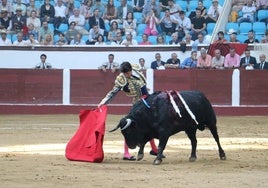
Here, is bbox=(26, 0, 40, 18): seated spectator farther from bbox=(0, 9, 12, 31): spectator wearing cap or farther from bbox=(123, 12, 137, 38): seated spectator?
bbox=(123, 12, 137, 38): seated spectator

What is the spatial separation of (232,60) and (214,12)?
146 centimetres

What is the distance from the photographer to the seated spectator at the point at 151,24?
17141 millimetres

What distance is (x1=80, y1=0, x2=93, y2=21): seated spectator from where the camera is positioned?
1750 centimetres

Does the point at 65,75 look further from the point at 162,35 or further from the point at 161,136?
the point at 161,136

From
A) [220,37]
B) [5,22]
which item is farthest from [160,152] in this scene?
[5,22]

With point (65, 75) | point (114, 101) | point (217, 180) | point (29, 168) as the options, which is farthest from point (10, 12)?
point (217, 180)

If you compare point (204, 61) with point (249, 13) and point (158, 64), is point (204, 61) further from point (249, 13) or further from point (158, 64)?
point (249, 13)

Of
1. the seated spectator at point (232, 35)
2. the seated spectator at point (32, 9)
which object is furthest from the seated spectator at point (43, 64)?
the seated spectator at point (232, 35)

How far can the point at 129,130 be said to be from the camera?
861 centimetres

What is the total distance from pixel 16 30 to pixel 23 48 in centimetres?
48

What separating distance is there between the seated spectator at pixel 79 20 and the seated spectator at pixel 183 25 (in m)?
2.06

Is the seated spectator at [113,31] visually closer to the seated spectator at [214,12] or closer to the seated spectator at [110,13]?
the seated spectator at [110,13]

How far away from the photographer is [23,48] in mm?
17250

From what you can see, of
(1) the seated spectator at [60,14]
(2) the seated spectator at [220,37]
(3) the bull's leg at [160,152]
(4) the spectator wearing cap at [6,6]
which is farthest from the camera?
(4) the spectator wearing cap at [6,6]
